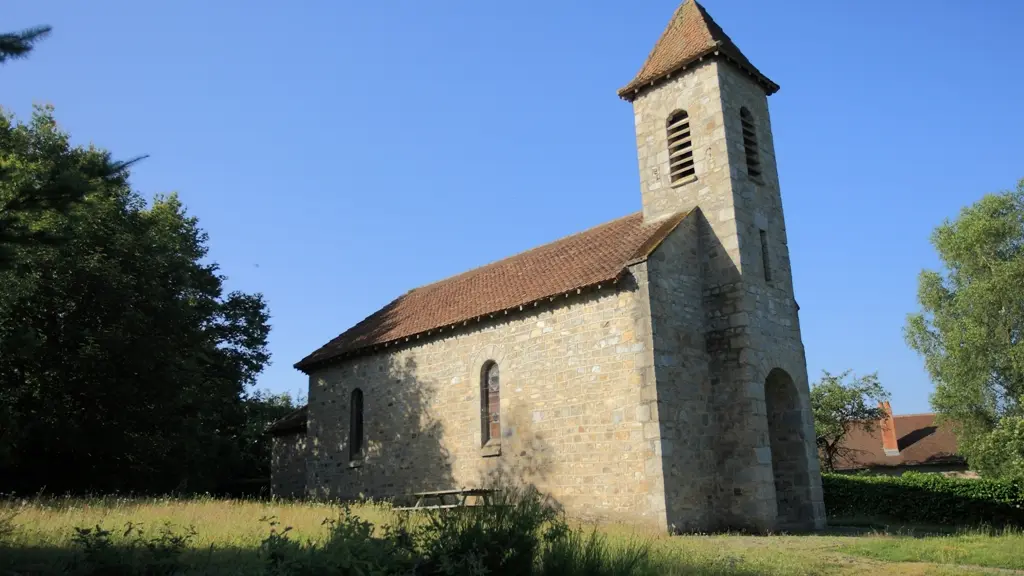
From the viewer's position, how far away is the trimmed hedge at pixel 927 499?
1939 cm

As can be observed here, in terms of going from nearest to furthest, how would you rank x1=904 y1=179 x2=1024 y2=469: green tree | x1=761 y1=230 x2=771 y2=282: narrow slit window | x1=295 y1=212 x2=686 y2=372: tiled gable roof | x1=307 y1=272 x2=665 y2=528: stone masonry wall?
x1=307 y1=272 x2=665 y2=528: stone masonry wall < x1=295 y1=212 x2=686 y2=372: tiled gable roof < x1=761 y1=230 x2=771 y2=282: narrow slit window < x1=904 y1=179 x2=1024 y2=469: green tree

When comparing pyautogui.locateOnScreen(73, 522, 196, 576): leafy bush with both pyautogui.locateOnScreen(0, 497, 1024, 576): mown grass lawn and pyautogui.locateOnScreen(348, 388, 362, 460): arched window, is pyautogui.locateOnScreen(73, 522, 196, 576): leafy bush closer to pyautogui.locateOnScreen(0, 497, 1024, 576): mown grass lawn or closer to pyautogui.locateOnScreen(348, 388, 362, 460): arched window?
pyautogui.locateOnScreen(0, 497, 1024, 576): mown grass lawn

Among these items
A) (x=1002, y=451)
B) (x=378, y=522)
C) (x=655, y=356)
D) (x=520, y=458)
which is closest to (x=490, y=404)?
(x=520, y=458)

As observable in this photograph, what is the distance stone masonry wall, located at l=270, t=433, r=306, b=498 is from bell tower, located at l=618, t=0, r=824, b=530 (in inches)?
592

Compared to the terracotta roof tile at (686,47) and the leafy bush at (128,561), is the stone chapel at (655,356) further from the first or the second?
the leafy bush at (128,561)

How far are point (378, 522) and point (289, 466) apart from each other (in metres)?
14.5

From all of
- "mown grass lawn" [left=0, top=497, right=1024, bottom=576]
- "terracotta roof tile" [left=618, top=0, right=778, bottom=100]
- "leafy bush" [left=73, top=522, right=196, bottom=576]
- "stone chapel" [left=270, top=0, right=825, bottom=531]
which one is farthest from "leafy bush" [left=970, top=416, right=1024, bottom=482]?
"leafy bush" [left=73, top=522, right=196, bottom=576]

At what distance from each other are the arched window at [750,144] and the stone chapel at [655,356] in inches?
1.5

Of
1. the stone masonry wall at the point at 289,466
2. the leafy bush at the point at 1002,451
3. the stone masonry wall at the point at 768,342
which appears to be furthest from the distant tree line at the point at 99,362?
the leafy bush at the point at 1002,451

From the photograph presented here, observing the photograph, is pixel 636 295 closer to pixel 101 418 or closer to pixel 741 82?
pixel 741 82

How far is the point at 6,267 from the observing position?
19.9 ft

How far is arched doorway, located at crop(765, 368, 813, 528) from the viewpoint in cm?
1658

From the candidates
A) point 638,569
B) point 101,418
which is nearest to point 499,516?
point 638,569

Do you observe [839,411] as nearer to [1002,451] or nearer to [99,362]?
[1002,451]
